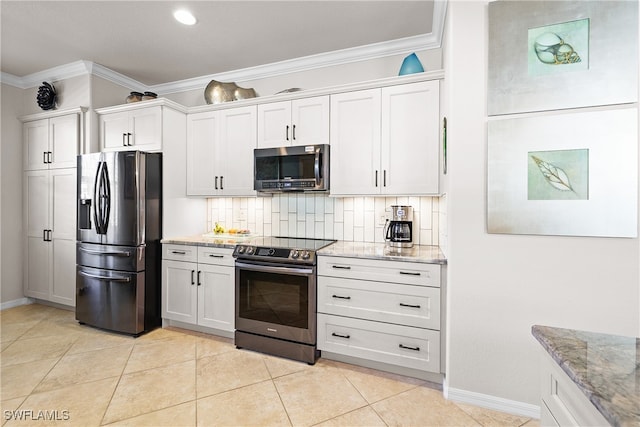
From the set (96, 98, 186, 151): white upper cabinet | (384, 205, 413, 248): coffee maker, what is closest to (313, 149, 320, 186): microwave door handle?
(384, 205, 413, 248): coffee maker

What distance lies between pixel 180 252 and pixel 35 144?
2.47 metres

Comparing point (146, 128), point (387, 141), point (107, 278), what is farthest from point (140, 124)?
point (387, 141)

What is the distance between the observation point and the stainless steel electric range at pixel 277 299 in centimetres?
252

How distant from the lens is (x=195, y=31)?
9.11ft

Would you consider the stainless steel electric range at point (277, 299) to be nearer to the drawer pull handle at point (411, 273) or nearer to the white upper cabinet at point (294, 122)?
the drawer pull handle at point (411, 273)

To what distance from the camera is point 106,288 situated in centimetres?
309

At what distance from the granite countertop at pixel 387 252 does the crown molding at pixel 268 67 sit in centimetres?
180

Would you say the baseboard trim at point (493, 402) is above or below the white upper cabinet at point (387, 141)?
below

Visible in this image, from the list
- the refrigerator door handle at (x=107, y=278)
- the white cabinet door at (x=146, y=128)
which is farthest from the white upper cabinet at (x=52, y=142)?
the refrigerator door handle at (x=107, y=278)

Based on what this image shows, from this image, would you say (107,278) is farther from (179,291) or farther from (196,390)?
(196,390)

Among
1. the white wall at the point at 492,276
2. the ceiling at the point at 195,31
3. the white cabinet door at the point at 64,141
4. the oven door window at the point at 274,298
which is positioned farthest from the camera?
the white cabinet door at the point at 64,141

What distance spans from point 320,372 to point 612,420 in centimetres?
209

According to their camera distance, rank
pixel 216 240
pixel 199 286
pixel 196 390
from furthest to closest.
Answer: pixel 216 240 < pixel 199 286 < pixel 196 390

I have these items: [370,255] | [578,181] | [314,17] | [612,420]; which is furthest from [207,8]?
[612,420]
